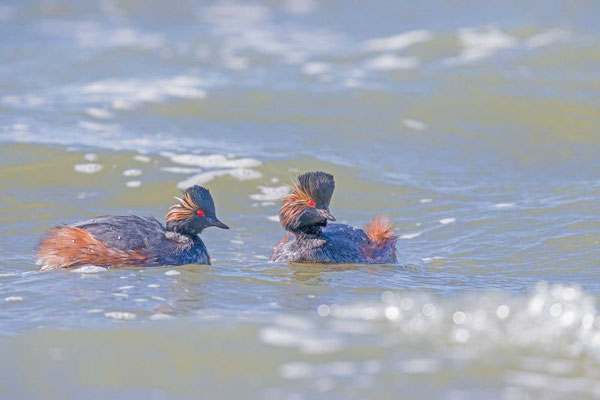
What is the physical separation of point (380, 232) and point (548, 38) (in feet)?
35.7

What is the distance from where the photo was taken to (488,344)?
257 inches

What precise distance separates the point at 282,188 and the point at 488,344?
255 inches

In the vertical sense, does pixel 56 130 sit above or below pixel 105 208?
above

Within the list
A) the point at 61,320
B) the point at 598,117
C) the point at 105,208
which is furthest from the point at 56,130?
the point at 598,117

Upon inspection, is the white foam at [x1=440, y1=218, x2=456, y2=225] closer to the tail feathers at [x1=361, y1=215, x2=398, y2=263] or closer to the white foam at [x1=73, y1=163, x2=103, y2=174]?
the tail feathers at [x1=361, y1=215, x2=398, y2=263]

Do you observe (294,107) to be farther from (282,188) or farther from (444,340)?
(444,340)

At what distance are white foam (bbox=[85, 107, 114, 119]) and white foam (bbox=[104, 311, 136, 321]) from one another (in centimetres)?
828

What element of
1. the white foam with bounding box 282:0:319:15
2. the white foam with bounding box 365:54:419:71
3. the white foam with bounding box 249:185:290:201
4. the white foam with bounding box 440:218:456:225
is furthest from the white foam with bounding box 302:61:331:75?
the white foam with bounding box 440:218:456:225

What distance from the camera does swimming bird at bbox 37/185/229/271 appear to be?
8.52 meters

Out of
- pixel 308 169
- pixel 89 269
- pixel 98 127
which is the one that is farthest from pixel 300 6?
pixel 89 269

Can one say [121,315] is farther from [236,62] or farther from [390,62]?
[390,62]

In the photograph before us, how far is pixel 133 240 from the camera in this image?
8.66 meters

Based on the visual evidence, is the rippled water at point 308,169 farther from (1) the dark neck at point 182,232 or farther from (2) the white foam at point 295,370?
(1) the dark neck at point 182,232

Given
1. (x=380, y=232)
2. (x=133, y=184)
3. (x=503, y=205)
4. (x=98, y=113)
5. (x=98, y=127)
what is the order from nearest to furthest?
(x=380, y=232) < (x=503, y=205) < (x=133, y=184) < (x=98, y=127) < (x=98, y=113)
